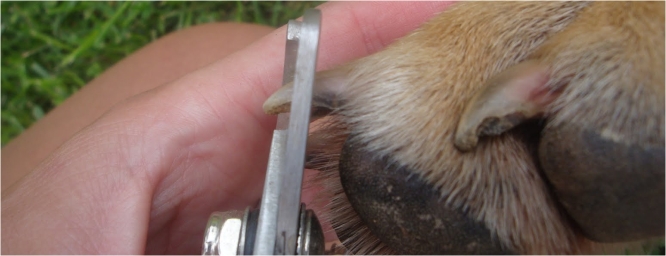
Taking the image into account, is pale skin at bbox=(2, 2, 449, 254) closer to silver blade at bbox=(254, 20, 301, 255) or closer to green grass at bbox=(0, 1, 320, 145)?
silver blade at bbox=(254, 20, 301, 255)

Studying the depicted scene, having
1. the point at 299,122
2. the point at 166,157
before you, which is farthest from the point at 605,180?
the point at 166,157

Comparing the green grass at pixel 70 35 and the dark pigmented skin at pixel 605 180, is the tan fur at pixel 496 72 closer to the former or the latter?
the dark pigmented skin at pixel 605 180

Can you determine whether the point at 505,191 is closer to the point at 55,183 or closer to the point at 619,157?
the point at 619,157

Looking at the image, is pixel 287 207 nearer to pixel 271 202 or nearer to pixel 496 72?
pixel 271 202

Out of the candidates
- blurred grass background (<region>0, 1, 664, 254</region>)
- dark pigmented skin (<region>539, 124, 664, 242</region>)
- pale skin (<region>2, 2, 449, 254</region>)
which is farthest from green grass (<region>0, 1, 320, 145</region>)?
dark pigmented skin (<region>539, 124, 664, 242</region>)

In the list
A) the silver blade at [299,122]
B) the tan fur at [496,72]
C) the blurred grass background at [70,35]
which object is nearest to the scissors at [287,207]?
the silver blade at [299,122]

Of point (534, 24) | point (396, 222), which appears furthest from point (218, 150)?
point (534, 24)
